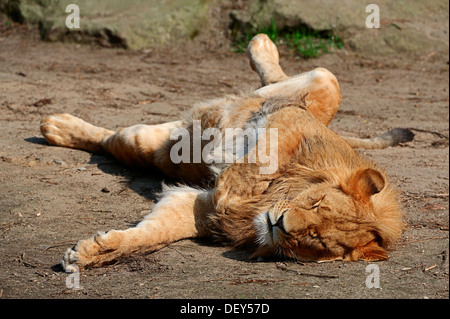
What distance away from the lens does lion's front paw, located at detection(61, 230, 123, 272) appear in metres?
3.16

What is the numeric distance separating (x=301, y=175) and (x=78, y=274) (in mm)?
1415

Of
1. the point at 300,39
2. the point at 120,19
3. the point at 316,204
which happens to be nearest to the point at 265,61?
the point at 316,204

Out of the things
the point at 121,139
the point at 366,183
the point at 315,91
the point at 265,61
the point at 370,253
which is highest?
the point at 265,61

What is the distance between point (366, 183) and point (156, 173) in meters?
2.10

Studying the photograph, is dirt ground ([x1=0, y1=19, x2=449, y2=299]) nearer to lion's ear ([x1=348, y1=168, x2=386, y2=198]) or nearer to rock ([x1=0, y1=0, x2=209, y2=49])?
rock ([x1=0, y1=0, x2=209, y2=49])

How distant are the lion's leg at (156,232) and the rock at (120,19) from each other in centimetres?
570

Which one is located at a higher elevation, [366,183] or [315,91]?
[315,91]

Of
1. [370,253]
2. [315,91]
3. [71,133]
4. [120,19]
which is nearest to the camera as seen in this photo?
[370,253]

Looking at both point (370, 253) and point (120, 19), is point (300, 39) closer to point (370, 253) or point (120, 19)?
point (120, 19)

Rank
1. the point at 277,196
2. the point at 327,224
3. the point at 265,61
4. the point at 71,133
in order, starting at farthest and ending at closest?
the point at 265,61
the point at 71,133
the point at 277,196
the point at 327,224

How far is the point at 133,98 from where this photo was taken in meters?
7.07

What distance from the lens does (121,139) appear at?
4930mm

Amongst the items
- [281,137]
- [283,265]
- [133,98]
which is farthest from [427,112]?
[283,265]

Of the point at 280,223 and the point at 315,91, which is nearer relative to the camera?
the point at 280,223
